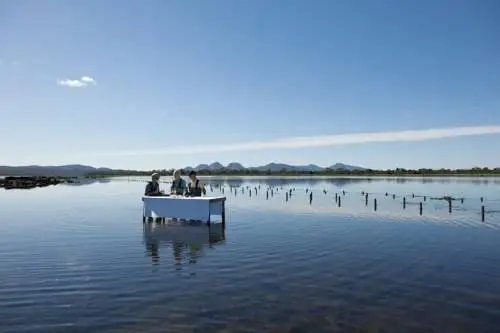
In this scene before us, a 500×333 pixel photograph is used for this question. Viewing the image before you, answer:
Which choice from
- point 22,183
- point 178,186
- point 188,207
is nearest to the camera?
point 188,207

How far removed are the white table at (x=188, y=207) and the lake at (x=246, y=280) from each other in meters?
0.96

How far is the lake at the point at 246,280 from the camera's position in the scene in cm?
875

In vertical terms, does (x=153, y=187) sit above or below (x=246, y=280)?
above

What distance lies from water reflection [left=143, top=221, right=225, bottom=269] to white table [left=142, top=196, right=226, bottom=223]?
0.65 m

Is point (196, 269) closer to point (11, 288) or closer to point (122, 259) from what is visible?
point (122, 259)

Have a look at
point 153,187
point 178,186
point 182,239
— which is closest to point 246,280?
point 182,239

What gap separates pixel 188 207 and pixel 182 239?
403 centimetres

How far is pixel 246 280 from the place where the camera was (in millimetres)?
11875

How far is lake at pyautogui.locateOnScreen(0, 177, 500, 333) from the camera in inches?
344

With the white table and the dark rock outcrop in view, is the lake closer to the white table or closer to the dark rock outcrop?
the white table

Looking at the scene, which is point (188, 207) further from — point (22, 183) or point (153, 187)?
point (22, 183)

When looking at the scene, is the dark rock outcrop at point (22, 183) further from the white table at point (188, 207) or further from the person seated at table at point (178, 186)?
the white table at point (188, 207)

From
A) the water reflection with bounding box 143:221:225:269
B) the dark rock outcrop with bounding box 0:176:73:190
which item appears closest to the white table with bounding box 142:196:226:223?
the water reflection with bounding box 143:221:225:269

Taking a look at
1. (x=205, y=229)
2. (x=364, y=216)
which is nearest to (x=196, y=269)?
(x=205, y=229)
